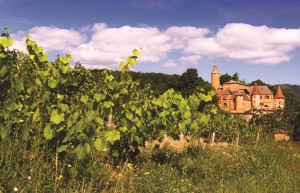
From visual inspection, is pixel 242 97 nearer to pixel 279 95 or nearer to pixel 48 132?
pixel 279 95

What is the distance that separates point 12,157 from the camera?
3926 mm

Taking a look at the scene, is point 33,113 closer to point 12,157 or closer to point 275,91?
point 12,157

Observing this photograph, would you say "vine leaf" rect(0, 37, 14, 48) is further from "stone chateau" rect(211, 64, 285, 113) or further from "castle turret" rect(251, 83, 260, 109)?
"castle turret" rect(251, 83, 260, 109)

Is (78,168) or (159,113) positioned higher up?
(159,113)

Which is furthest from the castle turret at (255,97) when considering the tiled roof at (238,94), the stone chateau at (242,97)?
the tiled roof at (238,94)

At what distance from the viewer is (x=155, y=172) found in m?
5.86

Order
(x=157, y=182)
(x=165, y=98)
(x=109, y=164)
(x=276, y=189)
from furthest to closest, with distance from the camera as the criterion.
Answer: (x=165, y=98) → (x=109, y=164) → (x=276, y=189) → (x=157, y=182)

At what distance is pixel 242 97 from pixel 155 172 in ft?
245

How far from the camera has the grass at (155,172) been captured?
12.7 ft

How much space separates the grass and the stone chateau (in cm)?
6783

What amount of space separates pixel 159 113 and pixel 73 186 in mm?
3113

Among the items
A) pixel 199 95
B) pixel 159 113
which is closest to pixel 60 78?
pixel 159 113

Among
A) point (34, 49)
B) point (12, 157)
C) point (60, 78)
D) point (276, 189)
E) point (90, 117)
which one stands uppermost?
point (34, 49)

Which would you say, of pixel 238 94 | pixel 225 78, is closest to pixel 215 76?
pixel 225 78
